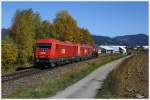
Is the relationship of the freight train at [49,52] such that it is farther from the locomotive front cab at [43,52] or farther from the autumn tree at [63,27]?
the autumn tree at [63,27]

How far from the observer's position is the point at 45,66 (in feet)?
102

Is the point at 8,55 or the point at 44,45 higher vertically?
→ the point at 44,45

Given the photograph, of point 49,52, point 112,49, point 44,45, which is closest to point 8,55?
point 44,45

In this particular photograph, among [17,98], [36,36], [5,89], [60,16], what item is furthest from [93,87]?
[36,36]

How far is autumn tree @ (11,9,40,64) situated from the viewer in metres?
32.8

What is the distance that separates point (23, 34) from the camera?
112 ft

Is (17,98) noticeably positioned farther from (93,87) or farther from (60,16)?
(60,16)

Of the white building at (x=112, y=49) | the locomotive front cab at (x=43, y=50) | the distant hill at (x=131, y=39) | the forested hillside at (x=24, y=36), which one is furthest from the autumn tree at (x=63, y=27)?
the white building at (x=112, y=49)

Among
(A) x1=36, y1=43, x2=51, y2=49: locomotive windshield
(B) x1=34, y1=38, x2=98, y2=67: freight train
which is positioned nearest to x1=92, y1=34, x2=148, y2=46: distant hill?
(B) x1=34, y1=38, x2=98, y2=67: freight train

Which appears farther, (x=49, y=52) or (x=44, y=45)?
(x=44, y=45)

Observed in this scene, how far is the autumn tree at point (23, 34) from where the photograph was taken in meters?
32.8

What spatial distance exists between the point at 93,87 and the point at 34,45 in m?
12.4

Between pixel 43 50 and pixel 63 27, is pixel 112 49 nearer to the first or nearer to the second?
pixel 63 27

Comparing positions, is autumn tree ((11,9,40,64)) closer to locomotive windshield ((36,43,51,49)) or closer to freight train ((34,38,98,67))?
locomotive windshield ((36,43,51,49))
